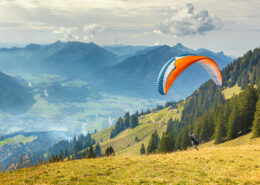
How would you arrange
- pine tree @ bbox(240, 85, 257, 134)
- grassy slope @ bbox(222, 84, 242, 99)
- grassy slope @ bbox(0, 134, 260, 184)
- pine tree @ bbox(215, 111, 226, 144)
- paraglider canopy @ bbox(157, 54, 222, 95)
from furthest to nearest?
grassy slope @ bbox(222, 84, 242, 99), pine tree @ bbox(215, 111, 226, 144), pine tree @ bbox(240, 85, 257, 134), paraglider canopy @ bbox(157, 54, 222, 95), grassy slope @ bbox(0, 134, 260, 184)

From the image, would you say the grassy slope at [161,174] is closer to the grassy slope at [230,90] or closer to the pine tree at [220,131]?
the pine tree at [220,131]

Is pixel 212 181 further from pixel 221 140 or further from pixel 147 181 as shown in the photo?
pixel 221 140

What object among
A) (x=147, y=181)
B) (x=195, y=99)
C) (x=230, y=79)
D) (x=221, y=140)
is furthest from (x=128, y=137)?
(x=147, y=181)

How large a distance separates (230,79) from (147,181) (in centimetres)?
18557

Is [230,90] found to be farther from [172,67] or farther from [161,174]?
[161,174]

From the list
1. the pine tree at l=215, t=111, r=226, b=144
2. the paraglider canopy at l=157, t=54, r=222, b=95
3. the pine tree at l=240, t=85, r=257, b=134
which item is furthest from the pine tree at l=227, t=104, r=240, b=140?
the paraglider canopy at l=157, t=54, r=222, b=95

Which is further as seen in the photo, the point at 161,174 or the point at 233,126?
the point at 233,126

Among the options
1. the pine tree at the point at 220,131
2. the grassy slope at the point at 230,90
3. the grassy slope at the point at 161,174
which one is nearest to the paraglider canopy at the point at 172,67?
the grassy slope at the point at 161,174

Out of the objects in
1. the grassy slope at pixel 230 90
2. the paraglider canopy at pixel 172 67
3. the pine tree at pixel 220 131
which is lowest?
the pine tree at pixel 220 131

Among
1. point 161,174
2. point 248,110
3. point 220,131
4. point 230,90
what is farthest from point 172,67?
point 230,90

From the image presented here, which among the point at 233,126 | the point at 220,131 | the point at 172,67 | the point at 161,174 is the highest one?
the point at 172,67

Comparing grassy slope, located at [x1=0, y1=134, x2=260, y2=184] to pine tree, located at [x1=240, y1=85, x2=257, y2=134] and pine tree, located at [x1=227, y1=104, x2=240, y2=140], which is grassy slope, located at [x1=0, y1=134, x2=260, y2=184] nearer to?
pine tree, located at [x1=227, y1=104, x2=240, y2=140]

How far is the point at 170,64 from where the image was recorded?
82.4 feet

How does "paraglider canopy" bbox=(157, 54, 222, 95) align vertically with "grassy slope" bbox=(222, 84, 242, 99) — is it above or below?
above
